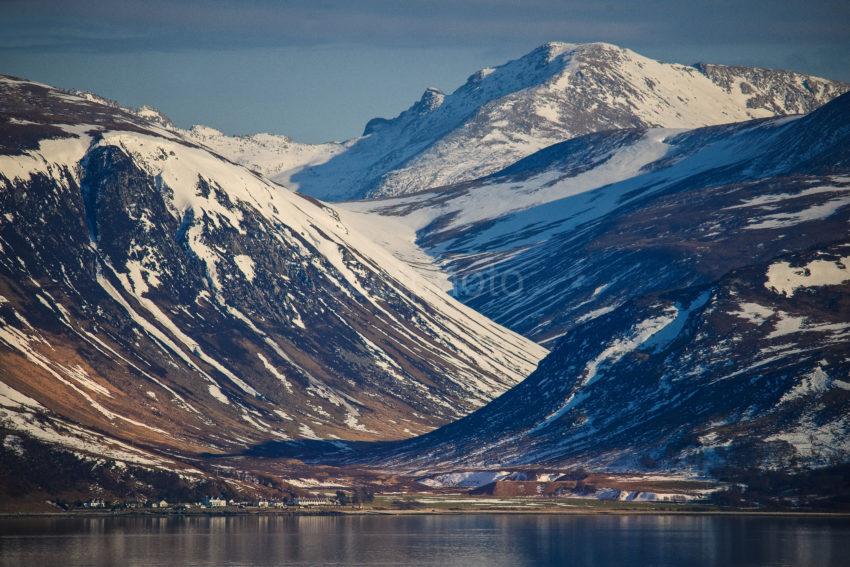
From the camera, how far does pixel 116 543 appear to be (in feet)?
640

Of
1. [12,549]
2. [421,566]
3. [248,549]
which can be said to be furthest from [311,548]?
[12,549]

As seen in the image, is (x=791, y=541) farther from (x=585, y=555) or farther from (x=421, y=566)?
(x=421, y=566)

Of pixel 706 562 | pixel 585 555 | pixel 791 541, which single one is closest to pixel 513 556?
pixel 585 555

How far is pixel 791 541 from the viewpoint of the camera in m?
198

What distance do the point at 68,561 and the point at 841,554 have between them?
296 feet

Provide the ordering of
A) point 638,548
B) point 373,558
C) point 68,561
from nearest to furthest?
point 68,561
point 373,558
point 638,548

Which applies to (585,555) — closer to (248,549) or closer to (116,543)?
(248,549)

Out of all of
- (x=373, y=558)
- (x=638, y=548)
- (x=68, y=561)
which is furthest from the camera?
(x=638, y=548)

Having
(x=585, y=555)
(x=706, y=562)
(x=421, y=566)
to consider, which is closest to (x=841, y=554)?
(x=706, y=562)

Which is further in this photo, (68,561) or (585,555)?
(585,555)

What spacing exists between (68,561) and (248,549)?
1092 inches

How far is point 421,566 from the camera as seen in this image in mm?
175625

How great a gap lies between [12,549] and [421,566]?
1929 inches

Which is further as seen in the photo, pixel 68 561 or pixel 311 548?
pixel 311 548
